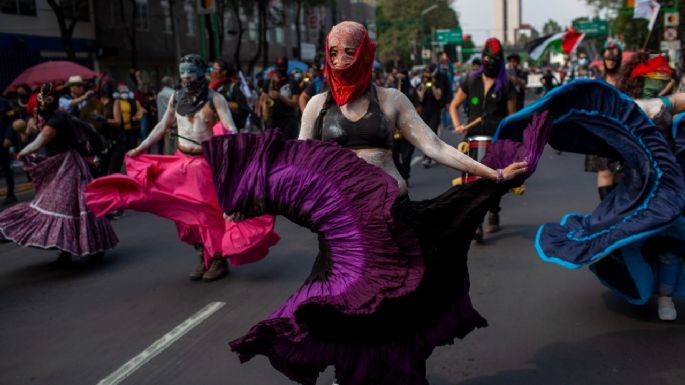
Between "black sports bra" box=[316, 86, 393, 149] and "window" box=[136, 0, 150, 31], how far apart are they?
109 ft

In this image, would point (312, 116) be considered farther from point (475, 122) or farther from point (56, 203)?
point (475, 122)

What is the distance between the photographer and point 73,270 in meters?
7.38

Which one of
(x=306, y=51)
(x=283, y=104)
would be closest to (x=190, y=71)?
(x=283, y=104)

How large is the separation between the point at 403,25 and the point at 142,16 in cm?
5286

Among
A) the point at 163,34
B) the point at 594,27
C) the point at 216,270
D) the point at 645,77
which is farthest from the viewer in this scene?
the point at 594,27

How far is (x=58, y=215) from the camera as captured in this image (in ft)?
23.9

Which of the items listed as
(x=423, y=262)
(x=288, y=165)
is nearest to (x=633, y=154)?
(x=423, y=262)

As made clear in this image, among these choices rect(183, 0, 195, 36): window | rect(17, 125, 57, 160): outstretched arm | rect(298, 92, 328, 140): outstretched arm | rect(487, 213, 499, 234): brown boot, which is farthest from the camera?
rect(183, 0, 195, 36): window

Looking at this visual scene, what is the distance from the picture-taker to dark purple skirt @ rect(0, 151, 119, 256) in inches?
279

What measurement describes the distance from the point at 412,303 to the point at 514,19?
171596 mm

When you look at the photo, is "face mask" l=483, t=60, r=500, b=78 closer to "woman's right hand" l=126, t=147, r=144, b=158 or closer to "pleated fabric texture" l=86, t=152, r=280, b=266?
"pleated fabric texture" l=86, t=152, r=280, b=266

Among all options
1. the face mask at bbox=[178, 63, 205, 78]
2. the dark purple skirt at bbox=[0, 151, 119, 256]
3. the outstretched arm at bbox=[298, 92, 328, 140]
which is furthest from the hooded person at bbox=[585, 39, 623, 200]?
the dark purple skirt at bbox=[0, 151, 119, 256]

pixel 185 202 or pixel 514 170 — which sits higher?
pixel 514 170

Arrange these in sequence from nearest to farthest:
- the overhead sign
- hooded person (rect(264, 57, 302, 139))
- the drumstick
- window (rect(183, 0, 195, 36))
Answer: the drumstick < hooded person (rect(264, 57, 302, 139)) < window (rect(183, 0, 195, 36)) < the overhead sign
